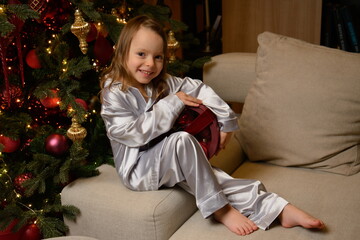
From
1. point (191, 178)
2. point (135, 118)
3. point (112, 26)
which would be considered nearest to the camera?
point (191, 178)

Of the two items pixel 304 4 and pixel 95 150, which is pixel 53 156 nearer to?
pixel 95 150

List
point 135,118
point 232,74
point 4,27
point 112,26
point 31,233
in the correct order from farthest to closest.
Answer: point 232,74 → point 112,26 → point 31,233 → point 135,118 → point 4,27

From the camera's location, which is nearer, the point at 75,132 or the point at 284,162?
the point at 75,132

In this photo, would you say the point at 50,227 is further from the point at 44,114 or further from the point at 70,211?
the point at 44,114

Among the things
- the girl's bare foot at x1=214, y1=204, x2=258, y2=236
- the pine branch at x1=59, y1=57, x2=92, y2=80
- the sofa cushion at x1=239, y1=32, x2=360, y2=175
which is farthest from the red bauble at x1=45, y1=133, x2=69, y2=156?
the sofa cushion at x1=239, y1=32, x2=360, y2=175

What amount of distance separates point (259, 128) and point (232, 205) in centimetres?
40

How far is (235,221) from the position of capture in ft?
4.44

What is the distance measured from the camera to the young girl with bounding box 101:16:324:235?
138cm

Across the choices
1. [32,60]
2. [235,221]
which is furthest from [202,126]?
[32,60]

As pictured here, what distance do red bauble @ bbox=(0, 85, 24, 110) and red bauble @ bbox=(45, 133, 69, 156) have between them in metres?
0.18

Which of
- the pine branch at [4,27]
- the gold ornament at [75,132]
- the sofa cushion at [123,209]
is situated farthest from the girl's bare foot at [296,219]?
the pine branch at [4,27]

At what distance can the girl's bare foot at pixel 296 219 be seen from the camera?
1.29m

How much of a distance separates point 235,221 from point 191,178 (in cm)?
19

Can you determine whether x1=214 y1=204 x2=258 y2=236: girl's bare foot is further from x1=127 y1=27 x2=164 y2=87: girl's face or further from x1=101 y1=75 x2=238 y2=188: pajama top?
x1=127 y1=27 x2=164 y2=87: girl's face
